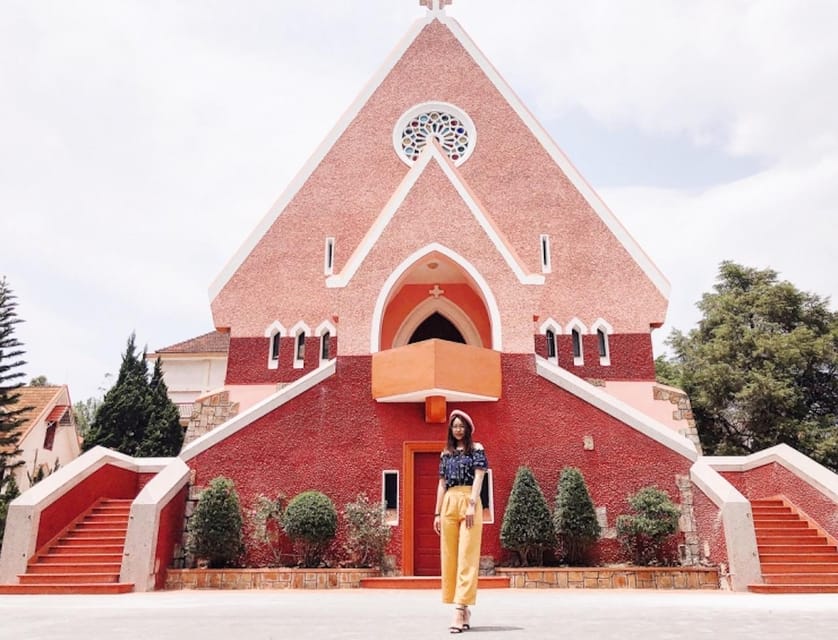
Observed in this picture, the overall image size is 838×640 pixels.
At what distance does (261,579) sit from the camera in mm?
10867

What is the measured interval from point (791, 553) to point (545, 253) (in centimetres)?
912

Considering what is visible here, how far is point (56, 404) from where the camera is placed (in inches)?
1339

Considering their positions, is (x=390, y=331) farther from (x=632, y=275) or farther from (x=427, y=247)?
(x=632, y=275)

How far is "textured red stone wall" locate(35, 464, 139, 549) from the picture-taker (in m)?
11.1

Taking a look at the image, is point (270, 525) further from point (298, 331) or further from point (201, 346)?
point (201, 346)

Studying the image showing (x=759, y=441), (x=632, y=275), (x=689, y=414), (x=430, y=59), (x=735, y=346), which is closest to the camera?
(x=689, y=414)

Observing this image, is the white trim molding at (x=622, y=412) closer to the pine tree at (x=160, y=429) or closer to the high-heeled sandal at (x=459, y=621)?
the high-heeled sandal at (x=459, y=621)

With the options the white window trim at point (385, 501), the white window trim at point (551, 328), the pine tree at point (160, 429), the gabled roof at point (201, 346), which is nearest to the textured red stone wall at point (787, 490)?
the white window trim at point (551, 328)

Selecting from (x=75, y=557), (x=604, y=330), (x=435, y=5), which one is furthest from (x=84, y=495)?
(x=435, y=5)

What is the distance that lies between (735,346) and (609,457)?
1390 cm

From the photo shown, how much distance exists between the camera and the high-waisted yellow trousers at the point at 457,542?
5777 mm

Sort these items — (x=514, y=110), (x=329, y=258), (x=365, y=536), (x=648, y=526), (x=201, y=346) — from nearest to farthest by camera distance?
(x=648, y=526) < (x=365, y=536) < (x=329, y=258) < (x=514, y=110) < (x=201, y=346)

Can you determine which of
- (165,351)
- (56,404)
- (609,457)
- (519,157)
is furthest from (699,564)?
(56,404)

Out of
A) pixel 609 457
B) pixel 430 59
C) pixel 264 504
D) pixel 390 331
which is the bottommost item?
pixel 264 504
